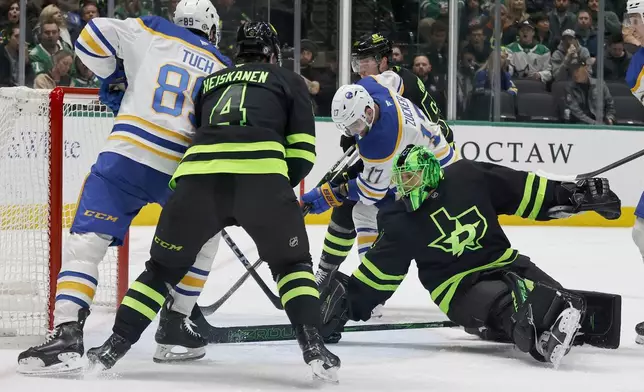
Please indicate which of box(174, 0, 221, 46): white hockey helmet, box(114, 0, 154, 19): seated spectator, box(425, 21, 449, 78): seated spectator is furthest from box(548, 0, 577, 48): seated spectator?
box(174, 0, 221, 46): white hockey helmet

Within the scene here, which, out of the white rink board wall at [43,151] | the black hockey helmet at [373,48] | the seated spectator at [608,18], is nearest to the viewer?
the white rink board wall at [43,151]

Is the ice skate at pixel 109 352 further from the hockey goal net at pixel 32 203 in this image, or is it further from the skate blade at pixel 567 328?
the skate blade at pixel 567 328

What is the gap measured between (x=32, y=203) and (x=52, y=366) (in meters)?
1.01

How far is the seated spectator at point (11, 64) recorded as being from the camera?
7410mm

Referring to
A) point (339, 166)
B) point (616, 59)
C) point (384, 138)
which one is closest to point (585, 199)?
point (384, 138)

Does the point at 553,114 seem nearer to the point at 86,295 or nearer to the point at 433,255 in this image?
the point at 433,255

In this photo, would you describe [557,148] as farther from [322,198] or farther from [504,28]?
[322,198]

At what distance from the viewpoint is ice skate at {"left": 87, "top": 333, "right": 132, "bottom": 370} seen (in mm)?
2877

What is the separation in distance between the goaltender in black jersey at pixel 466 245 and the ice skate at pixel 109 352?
747 millimetres

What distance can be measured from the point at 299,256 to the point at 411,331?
1.07m

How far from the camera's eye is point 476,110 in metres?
8.04

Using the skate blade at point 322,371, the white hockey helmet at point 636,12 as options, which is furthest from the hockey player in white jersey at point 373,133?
the skate blade at point 322,371

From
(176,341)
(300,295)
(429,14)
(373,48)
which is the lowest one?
(176,341)

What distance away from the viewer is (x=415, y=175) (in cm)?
325
